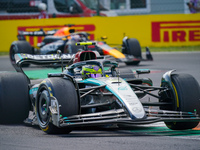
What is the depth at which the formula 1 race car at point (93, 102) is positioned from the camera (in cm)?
623

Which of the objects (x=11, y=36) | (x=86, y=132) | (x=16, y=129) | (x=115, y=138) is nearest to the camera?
(x=115, y=138)

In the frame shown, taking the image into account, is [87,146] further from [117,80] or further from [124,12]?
[124,12]

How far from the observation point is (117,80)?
270 inches

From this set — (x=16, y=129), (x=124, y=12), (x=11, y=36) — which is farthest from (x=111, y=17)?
(x=16, y=129)

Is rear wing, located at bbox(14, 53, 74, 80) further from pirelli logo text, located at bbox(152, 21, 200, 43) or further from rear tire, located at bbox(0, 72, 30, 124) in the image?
pirelli logo text, located at bbox(152, 21, 200, 43)

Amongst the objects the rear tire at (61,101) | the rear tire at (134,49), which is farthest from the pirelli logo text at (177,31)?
the rear tire at (61,101)

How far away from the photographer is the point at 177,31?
21.8 meters

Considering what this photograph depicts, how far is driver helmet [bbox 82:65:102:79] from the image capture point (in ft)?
26.0

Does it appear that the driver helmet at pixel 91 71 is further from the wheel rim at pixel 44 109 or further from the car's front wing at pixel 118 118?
the car's front wing at pixel 118 118

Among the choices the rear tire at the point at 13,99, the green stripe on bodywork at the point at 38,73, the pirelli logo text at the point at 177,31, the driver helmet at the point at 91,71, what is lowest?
the green stripe on bodywork at the point at 38,73

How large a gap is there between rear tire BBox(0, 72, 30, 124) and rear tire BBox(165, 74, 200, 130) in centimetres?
215

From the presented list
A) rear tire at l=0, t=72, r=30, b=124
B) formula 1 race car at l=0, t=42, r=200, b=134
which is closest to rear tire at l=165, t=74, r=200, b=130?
formula 1 race car at l=0, t=42, r=200, b=134

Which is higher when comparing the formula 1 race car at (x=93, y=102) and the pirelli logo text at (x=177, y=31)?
the formula 1 race car at (x=93, y=102)

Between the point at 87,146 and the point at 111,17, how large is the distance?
16.7 metres
